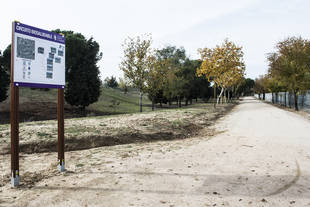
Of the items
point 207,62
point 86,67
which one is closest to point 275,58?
point 207,62

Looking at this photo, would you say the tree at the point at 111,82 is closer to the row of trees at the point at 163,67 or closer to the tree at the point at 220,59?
the row of trees at the point at 163,67

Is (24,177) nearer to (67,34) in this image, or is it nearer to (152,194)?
(152,194)

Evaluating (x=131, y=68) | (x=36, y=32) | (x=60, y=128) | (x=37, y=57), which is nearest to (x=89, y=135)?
(x=60, y=128)

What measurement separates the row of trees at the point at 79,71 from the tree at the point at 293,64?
2284 cm

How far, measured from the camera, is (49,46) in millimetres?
4895

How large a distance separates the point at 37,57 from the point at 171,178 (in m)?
3.74

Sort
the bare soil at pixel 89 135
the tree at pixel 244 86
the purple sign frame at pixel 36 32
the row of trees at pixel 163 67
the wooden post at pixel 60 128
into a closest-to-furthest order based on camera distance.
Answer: the purple sign frame at pixel 36 32, the wooden post at pixel 60 128, the bare soil at pixel 89 135, the row of trees at pixel 163 67, the tree at pixel 244 86

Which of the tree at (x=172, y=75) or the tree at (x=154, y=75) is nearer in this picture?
the tree at (x=154, y=75)

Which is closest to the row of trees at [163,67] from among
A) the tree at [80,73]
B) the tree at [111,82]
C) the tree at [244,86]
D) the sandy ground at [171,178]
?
the tree at [80,73]

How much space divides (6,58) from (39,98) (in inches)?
260

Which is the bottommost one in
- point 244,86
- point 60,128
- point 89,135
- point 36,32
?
point 89,135

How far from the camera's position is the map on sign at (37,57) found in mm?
4258

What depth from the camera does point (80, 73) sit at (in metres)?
28.8

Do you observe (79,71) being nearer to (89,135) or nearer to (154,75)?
(154,75)
